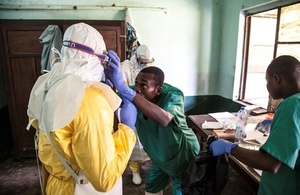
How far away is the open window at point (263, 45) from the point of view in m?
2.11

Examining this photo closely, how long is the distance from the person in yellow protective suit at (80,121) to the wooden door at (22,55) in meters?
1.77

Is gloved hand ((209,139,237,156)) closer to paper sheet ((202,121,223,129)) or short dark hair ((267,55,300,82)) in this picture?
short dark hair ((267,55,300,82))

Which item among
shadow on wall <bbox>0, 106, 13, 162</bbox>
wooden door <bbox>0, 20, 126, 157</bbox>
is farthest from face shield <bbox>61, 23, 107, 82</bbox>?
shadow on wall <bbox>0, 106, 13, 162</bbox>

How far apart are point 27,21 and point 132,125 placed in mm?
2296

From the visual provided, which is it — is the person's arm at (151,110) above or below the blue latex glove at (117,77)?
below

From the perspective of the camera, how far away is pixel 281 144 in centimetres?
79

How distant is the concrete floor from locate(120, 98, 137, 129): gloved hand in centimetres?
132

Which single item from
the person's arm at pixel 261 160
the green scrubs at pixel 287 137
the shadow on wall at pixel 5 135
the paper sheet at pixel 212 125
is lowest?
the shadow on wall at pixel 5 135

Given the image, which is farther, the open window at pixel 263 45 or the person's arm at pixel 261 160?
the open window at pixel 263 45

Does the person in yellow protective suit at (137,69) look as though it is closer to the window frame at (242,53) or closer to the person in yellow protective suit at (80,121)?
the window frame at (242,53)

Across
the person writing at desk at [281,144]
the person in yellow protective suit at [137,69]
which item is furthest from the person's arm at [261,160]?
the person in yellow protective suit at [137,69]

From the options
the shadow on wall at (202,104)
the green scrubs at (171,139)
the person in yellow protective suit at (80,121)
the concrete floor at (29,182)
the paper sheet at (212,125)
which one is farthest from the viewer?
the shadow on wall at (202,104)

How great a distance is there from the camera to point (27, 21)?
2.52 meters

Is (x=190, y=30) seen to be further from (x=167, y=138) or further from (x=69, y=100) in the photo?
(x=69, y=100)
